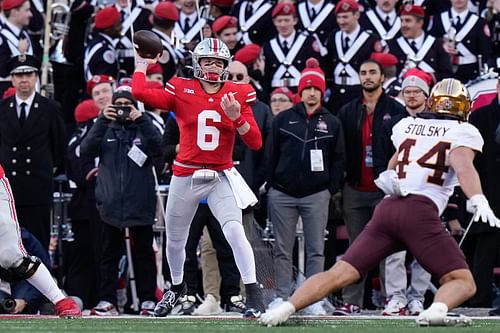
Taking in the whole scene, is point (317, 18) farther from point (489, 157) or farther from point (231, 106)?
point (231, 106)

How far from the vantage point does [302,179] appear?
40.6ft

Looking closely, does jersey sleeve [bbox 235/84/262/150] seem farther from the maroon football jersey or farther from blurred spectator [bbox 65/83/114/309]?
blurred spectator [bbox 65/83/114/309]

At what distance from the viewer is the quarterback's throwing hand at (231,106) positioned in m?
10.1

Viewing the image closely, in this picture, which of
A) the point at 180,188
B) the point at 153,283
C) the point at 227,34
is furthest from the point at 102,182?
the point at 227,34

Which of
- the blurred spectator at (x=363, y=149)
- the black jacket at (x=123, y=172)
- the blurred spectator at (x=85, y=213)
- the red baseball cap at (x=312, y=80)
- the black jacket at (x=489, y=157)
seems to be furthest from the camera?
the blurred spectator at (x=85, y=213)

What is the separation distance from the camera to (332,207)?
13016 millimetres

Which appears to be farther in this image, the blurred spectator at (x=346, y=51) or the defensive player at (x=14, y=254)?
the blurred spectator at (x=346, y=51)

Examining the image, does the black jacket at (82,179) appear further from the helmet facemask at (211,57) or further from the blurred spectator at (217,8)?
the blurred spectator at (217,8)

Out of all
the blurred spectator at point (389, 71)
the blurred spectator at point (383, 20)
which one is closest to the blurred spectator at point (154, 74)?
the blurred spectator at point (389, 71)

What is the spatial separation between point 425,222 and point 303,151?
13.2 ft

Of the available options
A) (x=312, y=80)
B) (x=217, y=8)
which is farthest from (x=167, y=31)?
(x=312, y=80)

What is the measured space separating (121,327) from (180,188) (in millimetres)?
1918

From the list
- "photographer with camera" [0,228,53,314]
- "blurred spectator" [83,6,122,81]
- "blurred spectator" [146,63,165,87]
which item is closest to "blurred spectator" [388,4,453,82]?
"blurred spectator" [146,63,165,87]

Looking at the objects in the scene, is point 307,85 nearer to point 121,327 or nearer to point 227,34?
point 227,34
